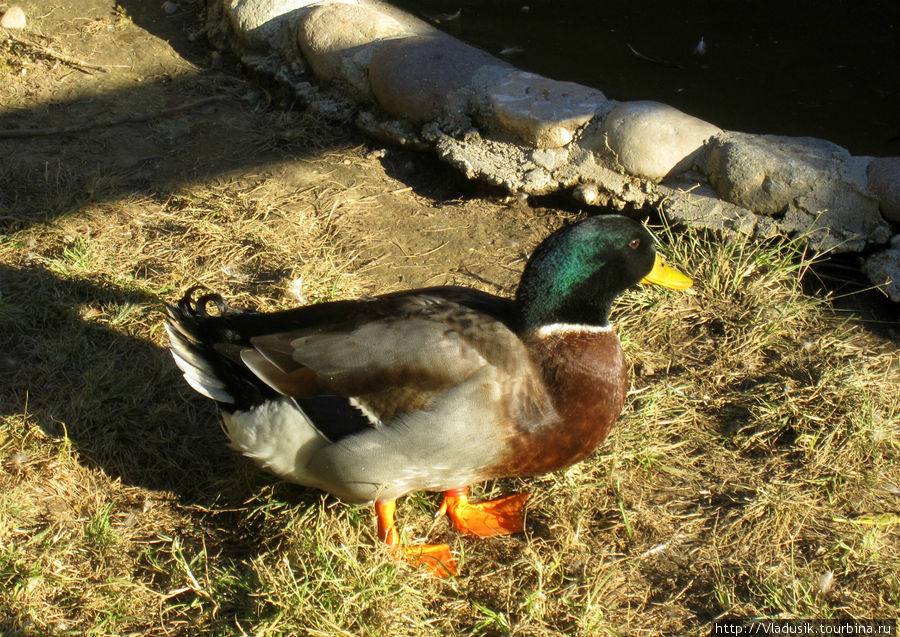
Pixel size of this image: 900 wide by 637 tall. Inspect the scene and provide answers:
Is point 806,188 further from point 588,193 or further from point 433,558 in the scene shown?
point 433,558

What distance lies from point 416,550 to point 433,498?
321 millimetres

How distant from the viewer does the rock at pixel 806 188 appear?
12.4 ft

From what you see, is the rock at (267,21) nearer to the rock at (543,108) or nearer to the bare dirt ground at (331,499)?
the bare dirt ground at (331,499)

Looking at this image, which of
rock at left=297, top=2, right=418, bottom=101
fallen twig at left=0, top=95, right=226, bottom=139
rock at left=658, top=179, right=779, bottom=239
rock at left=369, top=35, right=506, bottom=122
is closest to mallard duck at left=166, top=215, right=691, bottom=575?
rock at left=658, top=179, right=779, bottom=239

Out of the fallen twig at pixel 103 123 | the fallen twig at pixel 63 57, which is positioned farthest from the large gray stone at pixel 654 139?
the fallen twig at pixel 63 57

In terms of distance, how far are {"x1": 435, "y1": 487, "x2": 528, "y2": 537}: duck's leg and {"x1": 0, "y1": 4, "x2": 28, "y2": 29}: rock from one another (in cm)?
505

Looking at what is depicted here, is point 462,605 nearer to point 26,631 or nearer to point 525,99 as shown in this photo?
point 26,631

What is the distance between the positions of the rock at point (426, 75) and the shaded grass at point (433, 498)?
3.62 ft

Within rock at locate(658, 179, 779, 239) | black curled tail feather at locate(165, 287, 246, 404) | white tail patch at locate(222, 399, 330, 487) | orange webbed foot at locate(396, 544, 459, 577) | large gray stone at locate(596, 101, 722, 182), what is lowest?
orange webbed foot at locate(396, 544, 459, 577)

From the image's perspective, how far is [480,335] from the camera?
2668 millimetres

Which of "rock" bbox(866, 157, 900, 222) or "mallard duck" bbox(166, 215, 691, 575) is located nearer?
"mallard duck" bbox(166, 215, 691, 575)

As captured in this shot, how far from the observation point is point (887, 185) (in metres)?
3.73

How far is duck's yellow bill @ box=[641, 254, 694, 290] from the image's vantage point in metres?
2.99

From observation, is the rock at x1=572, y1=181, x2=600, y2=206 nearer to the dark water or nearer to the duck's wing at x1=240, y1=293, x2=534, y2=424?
the dark water
